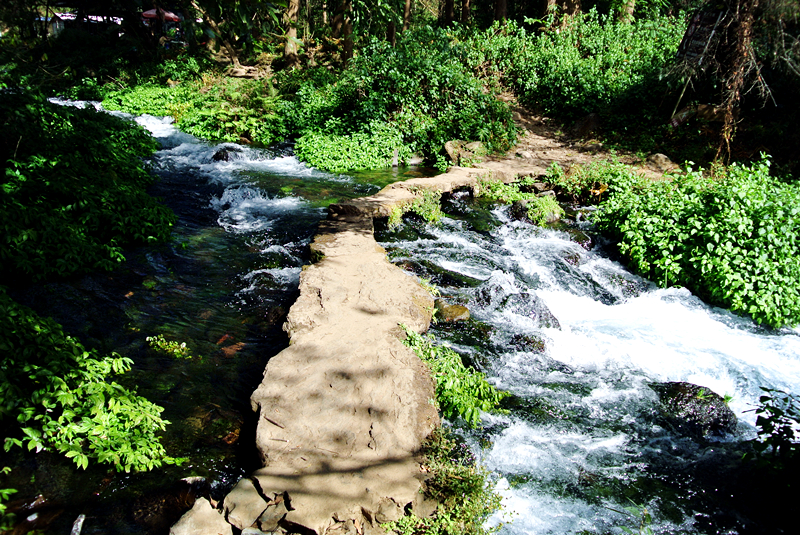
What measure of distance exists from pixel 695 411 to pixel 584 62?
14.3 m

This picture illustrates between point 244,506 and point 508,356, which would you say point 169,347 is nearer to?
point 244,506

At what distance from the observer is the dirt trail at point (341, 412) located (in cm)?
310

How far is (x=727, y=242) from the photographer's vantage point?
6824 mm

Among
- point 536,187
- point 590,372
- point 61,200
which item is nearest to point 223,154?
point 61,200

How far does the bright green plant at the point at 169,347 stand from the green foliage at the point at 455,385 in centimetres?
229

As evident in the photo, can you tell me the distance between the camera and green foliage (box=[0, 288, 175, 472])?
11.8 feet

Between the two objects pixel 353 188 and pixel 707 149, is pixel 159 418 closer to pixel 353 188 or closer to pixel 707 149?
pixel 353 188

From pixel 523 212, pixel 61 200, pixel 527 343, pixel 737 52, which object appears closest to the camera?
pixel 527 343

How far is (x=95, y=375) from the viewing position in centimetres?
400

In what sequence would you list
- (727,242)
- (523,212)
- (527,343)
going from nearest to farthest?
(527,343)
(727,242)
(523,212)

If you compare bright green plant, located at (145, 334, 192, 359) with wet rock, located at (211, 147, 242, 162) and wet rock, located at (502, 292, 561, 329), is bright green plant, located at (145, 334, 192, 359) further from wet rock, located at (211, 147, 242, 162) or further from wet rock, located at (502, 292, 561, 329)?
wet rock, located at (211, 147, 242, 162)

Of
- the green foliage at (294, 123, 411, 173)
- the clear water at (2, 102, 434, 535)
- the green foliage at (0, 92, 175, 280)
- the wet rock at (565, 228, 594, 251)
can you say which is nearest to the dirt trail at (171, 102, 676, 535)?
the clear water at (2, 102, 434, 535)

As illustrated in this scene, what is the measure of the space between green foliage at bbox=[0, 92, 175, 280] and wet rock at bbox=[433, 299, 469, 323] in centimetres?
431

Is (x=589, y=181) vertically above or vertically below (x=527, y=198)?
above
